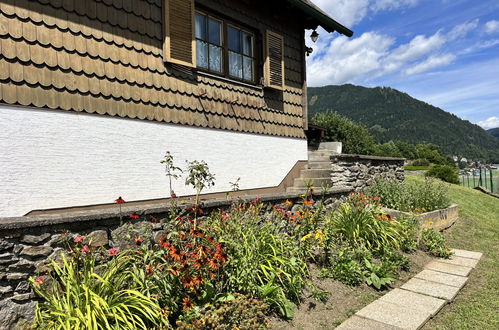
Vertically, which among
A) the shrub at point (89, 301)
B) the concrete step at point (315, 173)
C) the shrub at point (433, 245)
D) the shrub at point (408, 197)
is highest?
the concrete step at point (315, 173)

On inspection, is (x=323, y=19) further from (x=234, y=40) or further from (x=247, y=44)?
(x=234, y=40)

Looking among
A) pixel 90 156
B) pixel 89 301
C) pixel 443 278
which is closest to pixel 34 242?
pixel 89 301

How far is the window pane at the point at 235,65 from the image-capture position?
6.78m

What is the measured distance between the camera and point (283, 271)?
374cm

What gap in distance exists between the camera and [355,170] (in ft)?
26.9

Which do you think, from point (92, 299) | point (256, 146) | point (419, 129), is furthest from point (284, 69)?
point (419, 129)

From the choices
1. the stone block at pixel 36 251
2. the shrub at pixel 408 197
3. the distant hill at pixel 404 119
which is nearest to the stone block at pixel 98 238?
the stone block at pixel 36 251

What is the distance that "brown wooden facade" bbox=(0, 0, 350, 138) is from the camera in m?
3.96

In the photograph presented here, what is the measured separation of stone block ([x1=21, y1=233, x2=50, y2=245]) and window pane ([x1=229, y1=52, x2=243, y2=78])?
4700 mm

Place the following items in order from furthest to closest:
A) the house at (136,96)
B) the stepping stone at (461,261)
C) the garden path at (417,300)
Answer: the stepping stone at (461,261), the house at (136,96), the garden path at (417,300)

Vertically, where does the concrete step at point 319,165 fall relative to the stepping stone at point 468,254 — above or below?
above

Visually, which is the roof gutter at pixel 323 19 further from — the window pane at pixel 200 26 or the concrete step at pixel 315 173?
the concrete step at pixel 315 173

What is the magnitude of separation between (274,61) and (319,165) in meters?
2.71

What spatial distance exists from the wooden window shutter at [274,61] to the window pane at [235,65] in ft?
1.77
